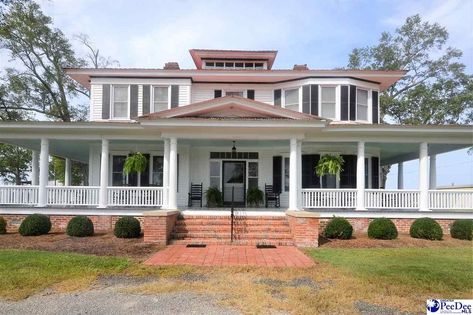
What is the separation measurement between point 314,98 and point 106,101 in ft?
30.5

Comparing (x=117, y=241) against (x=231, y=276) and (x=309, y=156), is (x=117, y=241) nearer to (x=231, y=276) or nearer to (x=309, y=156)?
(x=231, y=276)

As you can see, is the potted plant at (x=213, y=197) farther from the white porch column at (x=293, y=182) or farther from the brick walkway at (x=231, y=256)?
the brick walkway at (x=231, y=256)

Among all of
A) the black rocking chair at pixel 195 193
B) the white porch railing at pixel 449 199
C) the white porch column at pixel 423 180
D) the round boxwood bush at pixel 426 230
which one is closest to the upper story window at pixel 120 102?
the black rocking chair at pixel 195 193

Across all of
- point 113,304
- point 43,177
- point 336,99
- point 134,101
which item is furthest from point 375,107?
point 113,304

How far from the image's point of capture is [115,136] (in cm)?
1485

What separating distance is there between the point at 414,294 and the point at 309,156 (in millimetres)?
10846

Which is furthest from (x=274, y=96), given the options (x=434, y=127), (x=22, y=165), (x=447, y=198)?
(x=22, y=165)

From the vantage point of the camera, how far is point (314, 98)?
17.2 m

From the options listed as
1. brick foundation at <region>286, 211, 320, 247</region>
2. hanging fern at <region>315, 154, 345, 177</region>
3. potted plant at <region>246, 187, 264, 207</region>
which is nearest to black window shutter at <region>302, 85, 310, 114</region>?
hanging fern at <region>315, 154, 345, 177</region>

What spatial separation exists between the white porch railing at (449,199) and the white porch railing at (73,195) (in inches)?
505

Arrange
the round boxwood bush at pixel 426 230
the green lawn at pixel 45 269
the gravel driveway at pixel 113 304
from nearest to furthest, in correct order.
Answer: the gravel driveway at pixel 113 304
the green lawn at pixel 45 269
the round boxwood bush at pixel 426 230

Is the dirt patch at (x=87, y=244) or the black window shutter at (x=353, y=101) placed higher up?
the black window shutter at (x=353, y=101)
